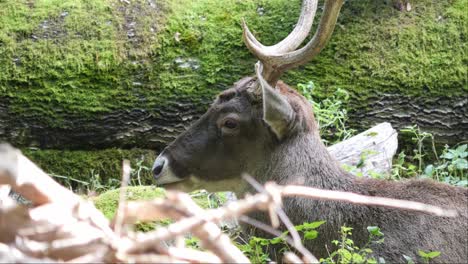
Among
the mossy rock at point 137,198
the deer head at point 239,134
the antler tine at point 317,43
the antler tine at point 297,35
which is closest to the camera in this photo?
the antler tine at point 317,43

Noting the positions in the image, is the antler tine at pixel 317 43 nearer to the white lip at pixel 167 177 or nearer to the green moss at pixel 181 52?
the white lip at pixel 167 177

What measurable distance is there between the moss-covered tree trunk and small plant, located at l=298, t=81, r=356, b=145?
19 cm

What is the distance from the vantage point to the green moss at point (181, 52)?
943 centimetres

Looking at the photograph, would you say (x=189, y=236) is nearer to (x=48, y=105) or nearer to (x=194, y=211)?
(x=48, y=105)

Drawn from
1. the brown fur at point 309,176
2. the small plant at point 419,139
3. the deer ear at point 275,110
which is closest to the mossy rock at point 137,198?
the brown fur at point 309,176

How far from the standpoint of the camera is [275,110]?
250 inches

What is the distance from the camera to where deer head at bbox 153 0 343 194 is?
6520mm

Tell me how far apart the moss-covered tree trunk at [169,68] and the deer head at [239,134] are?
9.24 feet

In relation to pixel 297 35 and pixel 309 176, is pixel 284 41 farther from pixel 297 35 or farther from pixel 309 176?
pixel 309 176

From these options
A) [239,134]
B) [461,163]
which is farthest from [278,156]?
[461,163]

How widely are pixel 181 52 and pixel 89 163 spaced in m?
1.50

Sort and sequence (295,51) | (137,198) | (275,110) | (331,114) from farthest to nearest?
(331,114) → (137,198) → (295,51) → (275,110)

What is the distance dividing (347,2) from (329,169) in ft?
12.4

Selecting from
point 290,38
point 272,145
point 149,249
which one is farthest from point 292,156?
point 149,249
